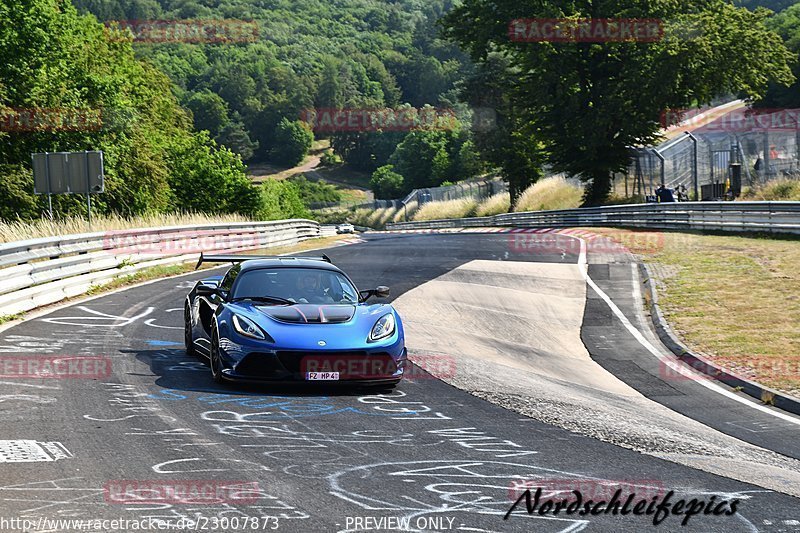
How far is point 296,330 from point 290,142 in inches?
7295

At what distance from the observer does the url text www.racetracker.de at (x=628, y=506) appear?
19.7ft

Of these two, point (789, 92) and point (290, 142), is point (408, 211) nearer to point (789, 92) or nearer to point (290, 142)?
point (789, 92)

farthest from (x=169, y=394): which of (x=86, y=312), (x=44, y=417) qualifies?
(x=86, y=312)

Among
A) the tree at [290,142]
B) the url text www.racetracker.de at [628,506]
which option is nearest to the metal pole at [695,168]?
the url text www.racetracker.de at [628,506]

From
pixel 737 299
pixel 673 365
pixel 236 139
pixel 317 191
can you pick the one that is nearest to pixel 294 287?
pixel 673 365

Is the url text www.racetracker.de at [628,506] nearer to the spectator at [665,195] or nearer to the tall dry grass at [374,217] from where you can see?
the spectator at [665,195]

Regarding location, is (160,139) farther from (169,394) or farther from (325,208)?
(325,208)

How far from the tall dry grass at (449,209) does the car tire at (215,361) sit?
217 ft

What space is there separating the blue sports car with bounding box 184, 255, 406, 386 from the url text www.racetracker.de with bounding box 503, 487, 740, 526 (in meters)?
3.74

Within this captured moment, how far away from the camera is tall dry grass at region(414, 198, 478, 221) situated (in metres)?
78.0

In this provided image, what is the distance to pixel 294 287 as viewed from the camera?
437 inches

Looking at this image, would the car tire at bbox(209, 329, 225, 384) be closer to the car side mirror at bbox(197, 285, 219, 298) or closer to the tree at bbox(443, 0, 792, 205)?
the car side mirror at bbox(197, 285, 219, 298)

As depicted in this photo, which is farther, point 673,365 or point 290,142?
point 290,142

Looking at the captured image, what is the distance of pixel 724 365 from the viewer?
14.2 meters
